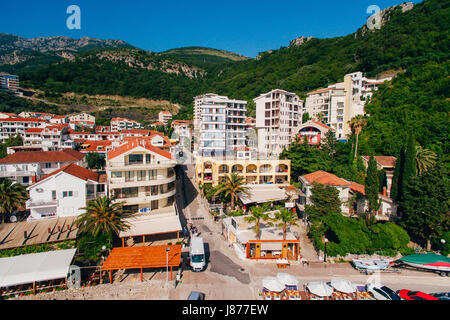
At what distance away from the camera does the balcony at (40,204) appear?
2752 centimetres

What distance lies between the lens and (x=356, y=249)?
2397cm

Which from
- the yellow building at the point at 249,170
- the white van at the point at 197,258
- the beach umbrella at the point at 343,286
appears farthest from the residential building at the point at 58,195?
the beach umbrella at the point at 343,286

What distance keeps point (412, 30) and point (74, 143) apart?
299 feet

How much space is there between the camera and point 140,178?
1107 inches

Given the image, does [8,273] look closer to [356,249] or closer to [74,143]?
[356,249]

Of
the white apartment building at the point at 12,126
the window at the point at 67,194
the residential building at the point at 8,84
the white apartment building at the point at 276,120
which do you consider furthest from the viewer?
the residential building at the point at 8,84

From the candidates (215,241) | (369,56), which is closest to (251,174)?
(215,241)

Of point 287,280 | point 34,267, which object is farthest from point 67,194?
point 287,280

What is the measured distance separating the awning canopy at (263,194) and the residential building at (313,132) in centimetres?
1854

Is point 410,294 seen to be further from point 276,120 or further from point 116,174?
point 276,120

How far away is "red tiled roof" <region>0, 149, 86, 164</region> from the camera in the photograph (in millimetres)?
36188

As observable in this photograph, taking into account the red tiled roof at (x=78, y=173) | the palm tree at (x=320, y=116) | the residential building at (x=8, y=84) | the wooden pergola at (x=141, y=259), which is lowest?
the wooden pergola at (x=141, y=259)

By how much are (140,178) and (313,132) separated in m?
37.3

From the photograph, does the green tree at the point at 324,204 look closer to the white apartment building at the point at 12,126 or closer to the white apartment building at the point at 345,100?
the white apartment building at the point at 345,100
